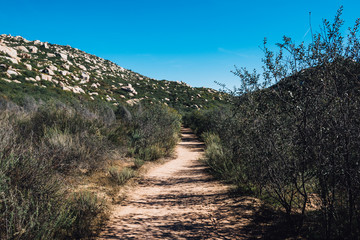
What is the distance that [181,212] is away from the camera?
4129 millimetres

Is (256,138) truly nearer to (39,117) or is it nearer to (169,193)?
(169,193)

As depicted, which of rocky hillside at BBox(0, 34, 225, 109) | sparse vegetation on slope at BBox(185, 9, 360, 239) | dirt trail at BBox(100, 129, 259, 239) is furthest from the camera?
rocky hillside at BBox(0, 34, 225, 109)

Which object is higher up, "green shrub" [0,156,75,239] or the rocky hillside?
the rocky hillside

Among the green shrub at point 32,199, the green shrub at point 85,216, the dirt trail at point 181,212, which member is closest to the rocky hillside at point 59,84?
the dirt trail at point 181,212

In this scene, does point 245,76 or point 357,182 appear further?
point 245,76

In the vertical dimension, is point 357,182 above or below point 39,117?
below

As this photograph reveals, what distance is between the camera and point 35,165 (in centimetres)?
327

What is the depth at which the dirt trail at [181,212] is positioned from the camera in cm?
331

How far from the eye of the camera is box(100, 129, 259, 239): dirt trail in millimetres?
3309

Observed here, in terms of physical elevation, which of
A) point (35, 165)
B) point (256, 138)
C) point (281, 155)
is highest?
point (256, 138)

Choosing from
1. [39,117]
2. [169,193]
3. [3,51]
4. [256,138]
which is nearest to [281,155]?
[256,138]

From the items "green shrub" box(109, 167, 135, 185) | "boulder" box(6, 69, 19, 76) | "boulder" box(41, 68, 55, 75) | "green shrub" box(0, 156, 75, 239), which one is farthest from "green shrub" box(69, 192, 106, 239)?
"boulder" box(41, 68, 55, 75)

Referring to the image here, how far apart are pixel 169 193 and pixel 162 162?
11.6 ft

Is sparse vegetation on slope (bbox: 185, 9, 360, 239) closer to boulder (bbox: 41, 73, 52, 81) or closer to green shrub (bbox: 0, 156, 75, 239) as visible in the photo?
green shrub (bbox: 0, 156, 75, 239)
